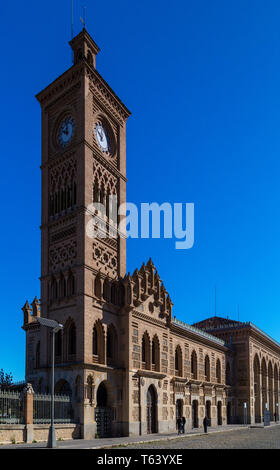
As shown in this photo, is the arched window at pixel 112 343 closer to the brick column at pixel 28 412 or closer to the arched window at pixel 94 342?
the arched window at pixel 94 342

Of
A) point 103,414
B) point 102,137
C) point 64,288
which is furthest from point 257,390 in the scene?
point 102,137

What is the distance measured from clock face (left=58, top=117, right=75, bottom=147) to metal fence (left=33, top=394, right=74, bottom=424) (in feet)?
67.8

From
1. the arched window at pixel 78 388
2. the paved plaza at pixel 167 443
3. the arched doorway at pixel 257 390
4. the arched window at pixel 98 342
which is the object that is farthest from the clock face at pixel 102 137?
the arched doorway at pixel 257 390

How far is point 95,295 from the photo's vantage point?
123ft

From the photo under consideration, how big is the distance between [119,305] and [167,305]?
7.36 m

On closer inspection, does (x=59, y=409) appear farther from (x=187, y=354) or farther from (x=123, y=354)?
(x=187, y=354)

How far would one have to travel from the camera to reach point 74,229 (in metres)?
38.4

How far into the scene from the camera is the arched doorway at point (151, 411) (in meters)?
40.7

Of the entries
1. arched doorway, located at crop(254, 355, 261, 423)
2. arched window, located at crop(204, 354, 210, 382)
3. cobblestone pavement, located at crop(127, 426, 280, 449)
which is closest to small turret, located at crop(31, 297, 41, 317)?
cobblestone pavement, located at crop(127, 426, 280, 449)

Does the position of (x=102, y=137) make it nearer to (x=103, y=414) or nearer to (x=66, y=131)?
(x=66, y=131)

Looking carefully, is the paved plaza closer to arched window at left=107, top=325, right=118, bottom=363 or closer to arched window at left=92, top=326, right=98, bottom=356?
arched window at left=92, top=326, right=98, bottom=356

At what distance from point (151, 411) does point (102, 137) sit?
936 inches
